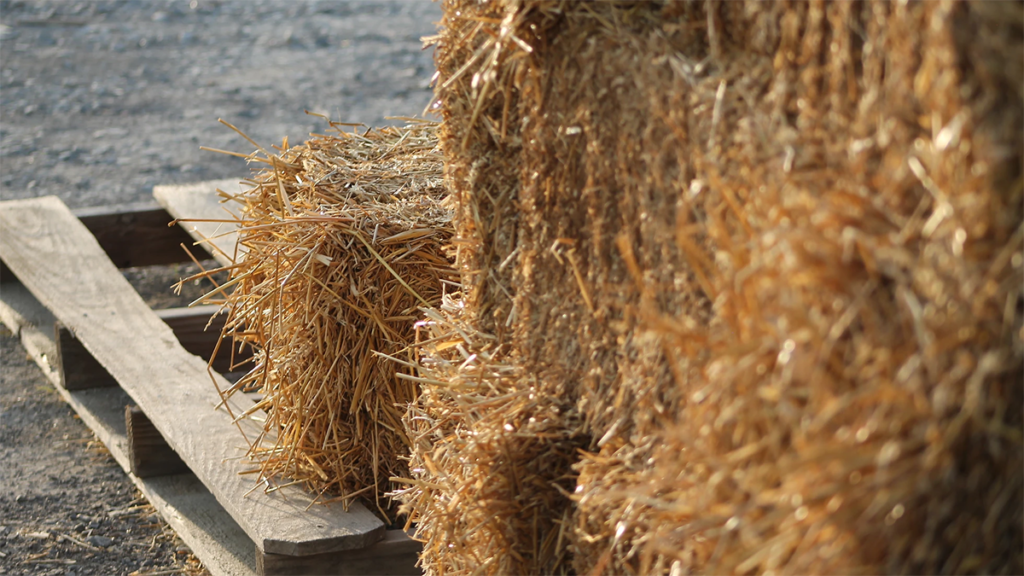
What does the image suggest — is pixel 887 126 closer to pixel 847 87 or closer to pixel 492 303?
pixel 847 87

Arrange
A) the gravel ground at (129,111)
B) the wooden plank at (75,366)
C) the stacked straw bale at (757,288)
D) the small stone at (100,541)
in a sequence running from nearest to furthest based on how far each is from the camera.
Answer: the stacked straw bale at (757,288), the small stone at (100,541), the gravel ground at (129,111), the wooden plank at (75,366)

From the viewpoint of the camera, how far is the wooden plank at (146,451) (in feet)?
9.68

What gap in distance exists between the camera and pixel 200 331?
3.51 metres

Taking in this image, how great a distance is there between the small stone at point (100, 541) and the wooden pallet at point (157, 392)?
Result: 0.16 m

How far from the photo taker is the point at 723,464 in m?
1.06

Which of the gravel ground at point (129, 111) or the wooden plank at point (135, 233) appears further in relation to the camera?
the wooden plank at point (135, 233)

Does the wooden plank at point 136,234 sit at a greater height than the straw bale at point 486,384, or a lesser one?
lesser

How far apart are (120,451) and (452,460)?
68.1 inches

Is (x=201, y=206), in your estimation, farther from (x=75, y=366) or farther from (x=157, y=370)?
(x=157, y=370)

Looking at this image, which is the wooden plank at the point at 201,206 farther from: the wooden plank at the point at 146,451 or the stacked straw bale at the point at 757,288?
the stacked straw bale at the point at 757,288

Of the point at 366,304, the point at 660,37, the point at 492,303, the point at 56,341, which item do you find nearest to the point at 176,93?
the point at 56,341

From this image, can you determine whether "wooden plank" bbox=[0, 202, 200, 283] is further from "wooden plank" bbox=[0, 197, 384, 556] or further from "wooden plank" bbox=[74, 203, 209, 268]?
"wooden plank" bbox=[0, 197, 384, 556]

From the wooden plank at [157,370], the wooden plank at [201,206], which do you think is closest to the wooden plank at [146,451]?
the wooden plank at [157,370]

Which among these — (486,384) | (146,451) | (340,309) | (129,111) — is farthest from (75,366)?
(129,111)
